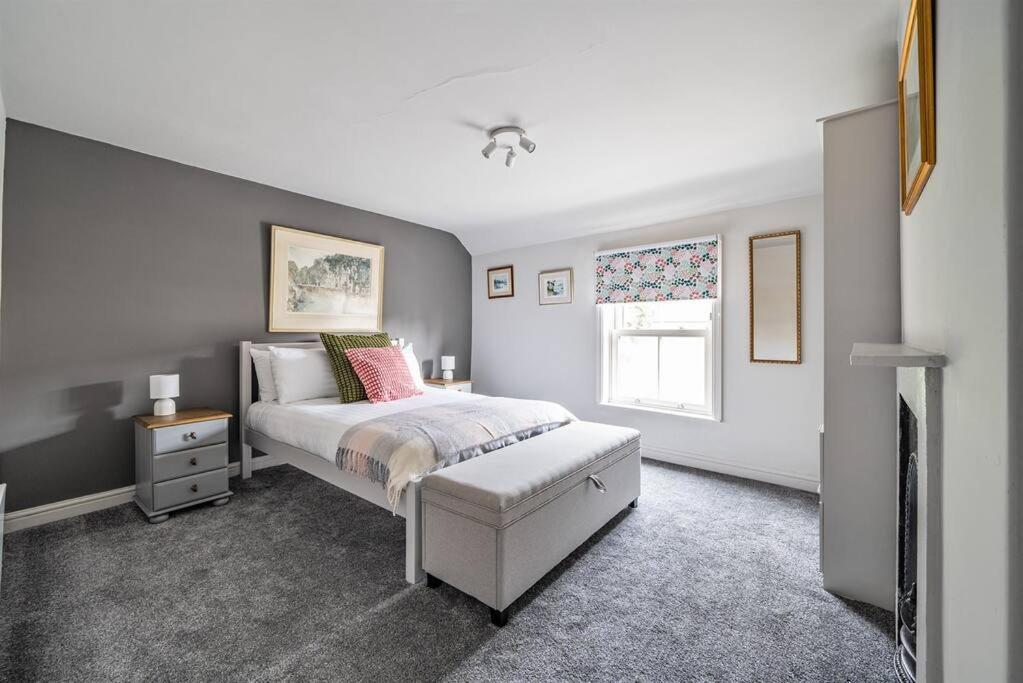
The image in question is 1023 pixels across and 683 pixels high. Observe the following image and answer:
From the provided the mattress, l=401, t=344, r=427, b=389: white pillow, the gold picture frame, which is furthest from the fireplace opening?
l=401, t=344, r=427, b=389: white pillow

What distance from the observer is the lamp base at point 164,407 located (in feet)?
9.04

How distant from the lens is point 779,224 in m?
3.19

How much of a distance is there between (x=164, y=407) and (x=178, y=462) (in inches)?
15.9

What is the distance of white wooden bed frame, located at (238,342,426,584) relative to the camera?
6.37ft

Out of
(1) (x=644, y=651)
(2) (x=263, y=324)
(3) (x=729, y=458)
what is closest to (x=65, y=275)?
(2) (x=263, y=324)

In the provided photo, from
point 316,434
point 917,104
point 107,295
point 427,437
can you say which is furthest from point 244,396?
point 917,104

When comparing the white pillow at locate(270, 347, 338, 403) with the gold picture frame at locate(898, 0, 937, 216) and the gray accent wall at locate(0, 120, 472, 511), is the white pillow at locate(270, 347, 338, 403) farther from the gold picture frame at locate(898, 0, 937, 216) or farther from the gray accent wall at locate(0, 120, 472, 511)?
the gold picture frame at locate(898, 0, 937, 216)

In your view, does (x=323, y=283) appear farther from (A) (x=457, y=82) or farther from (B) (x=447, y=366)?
(A) (x=457, y=82)

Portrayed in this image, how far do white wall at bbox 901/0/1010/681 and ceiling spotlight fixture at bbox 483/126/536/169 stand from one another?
182cm

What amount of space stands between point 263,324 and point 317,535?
6.20ft

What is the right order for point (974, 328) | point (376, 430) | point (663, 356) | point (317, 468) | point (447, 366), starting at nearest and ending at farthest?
point (974, 328) < point (376, 430) < point (317, 468) < point (663, 356) < point (447, 366)

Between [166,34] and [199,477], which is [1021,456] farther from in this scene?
[199,477]

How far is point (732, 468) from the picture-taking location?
3.42 meters

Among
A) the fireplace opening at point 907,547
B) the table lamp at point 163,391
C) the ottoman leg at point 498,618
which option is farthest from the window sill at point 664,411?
the table lamp at point 163,391
